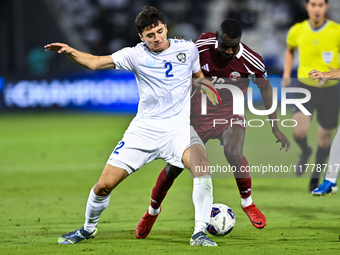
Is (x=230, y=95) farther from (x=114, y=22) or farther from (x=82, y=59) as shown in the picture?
(x=114, y=22)

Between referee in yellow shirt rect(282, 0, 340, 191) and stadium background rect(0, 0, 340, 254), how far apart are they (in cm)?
30

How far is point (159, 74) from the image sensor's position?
461 centimetres

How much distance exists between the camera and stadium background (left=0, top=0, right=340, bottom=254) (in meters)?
4.88

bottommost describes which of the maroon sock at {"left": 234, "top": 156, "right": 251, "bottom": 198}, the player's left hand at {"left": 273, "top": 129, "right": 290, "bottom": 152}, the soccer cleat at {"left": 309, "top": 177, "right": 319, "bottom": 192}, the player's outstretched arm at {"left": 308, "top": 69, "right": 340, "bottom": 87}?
the soccer cleat at {"left": 309, "top": 177, "right": 319, "bottom": 192}

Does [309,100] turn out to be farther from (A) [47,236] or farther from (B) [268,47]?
(B) [268,47]

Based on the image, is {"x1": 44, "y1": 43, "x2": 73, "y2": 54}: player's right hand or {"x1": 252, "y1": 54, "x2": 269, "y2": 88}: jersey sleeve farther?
{"x1": 252, "y1": 54, "x2": 269, "y2": 88}: jersey sleeve

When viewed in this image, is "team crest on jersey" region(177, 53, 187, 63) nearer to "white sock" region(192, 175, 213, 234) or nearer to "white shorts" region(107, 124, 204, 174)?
"white shorts" region(107, 124, 204, 174)

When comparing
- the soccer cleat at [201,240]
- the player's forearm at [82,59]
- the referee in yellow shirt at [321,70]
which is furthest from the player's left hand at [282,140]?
the referee in yellow shirt at [321,70]

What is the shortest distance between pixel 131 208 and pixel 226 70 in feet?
7.33

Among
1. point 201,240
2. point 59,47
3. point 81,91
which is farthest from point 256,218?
point 81,91

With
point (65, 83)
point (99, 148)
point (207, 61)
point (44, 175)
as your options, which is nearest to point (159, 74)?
point (207, 61)

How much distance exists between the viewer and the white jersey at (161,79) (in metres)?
4.59

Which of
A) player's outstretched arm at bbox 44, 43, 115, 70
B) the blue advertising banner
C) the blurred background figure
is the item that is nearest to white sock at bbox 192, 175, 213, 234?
player's outstretched arm at bbox 44, 43, 115, 70

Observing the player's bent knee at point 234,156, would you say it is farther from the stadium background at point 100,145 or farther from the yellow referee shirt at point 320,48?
the yellow referee shirt at point 320,48
